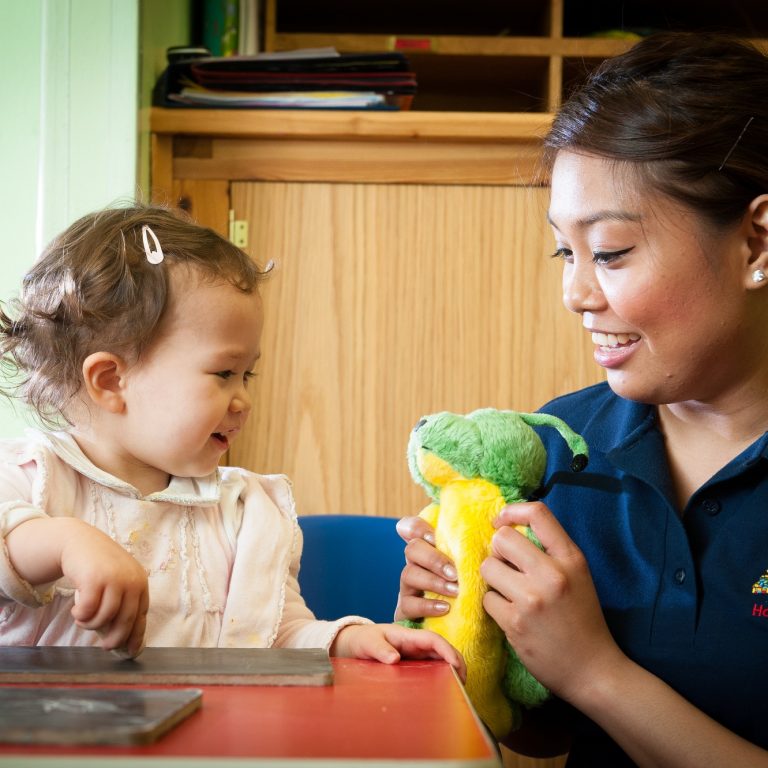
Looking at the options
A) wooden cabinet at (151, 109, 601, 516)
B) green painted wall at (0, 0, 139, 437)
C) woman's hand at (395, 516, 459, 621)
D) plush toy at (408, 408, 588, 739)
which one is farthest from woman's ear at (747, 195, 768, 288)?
wooden cabinet at (151, 109, 601, 516)

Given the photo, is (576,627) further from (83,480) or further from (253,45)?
(253,45)

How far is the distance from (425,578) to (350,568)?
45 centimetres

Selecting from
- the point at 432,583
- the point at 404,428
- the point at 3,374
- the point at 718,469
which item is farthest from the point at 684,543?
the point at 404,428

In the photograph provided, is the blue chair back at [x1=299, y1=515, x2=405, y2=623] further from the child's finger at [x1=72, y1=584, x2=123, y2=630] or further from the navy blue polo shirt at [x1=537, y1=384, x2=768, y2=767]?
the child's finger at [x1=72, y1=584, x2=123, y2=630]

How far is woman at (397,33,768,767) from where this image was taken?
2.82 feet

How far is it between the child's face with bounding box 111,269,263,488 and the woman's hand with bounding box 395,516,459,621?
0.83 ft

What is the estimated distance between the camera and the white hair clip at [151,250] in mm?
1052

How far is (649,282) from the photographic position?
2.96 ft

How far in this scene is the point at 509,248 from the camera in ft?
6.46

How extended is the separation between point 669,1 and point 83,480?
2024 mm

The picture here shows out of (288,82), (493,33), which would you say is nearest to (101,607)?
(288,82)

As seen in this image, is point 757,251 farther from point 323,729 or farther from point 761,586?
point 323,729

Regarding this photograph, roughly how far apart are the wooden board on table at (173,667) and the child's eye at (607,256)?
45 centimetres

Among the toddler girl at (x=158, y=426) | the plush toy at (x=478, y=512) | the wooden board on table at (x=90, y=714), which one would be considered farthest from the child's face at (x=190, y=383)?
the wooden board on table at (x=90, y=714)
